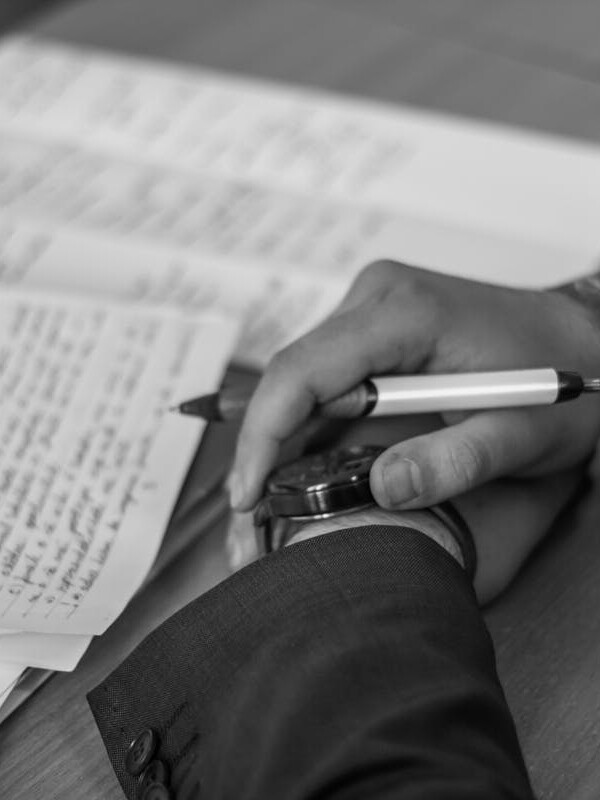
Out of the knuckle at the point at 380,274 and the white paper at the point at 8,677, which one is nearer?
the white paper at the point at 8,677

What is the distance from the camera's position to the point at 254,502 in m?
0.68

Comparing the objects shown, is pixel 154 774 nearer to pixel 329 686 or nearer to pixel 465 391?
pixel 329 686

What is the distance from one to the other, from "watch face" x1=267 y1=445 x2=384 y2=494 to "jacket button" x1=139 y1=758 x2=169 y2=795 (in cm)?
16

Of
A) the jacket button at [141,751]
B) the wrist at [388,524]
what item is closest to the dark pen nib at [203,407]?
the wrist at [388,524]

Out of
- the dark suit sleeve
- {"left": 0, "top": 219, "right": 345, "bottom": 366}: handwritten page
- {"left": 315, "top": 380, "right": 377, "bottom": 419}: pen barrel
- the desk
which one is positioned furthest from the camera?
{"left": 0, "top": 219, "right": 345, "bottom": 366}: handwritten page

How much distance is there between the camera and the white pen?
668 millimetres

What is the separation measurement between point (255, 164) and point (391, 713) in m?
0.75

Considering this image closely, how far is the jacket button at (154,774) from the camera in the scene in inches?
21.1

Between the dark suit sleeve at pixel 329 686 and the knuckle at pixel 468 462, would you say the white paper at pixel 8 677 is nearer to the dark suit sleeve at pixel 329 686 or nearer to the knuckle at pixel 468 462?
the dark suit sleeve at pixel 329 686

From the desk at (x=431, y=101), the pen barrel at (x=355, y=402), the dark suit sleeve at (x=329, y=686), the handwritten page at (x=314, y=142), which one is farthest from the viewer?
the handwritten page at (x=314, y=142)

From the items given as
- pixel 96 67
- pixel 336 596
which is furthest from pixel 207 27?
pixel 336 596

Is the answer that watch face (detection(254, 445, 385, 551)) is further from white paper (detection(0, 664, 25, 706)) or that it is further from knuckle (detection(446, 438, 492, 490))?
white paper (detection(0, 664, 25, 706))

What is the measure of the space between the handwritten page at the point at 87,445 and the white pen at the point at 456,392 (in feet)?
0.42

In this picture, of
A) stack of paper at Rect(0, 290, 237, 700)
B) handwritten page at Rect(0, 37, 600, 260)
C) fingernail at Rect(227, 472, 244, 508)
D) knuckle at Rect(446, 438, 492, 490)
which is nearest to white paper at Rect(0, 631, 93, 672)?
stack of paper at Rect(0, 290, 237, 700)
